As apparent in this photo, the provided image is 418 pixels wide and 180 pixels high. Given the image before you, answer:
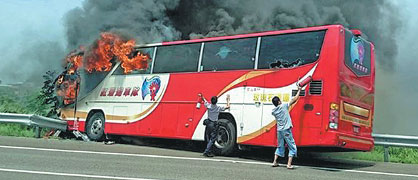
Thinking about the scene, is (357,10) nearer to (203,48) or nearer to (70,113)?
(203,48)

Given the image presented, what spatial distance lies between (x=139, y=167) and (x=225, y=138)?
321 cm

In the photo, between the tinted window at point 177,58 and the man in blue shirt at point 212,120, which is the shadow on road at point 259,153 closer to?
the man in blue shirt at point 212,120

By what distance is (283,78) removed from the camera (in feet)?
34.3

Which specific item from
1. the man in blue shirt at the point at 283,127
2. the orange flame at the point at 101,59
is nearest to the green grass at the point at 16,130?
the orange flame at the point at 101,59

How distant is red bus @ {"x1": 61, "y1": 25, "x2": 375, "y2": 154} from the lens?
984 cm

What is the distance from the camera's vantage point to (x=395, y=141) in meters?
12.0

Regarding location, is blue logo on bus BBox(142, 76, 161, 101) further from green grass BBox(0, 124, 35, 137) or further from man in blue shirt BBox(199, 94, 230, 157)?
green grass BBox(0, 124, 35, 137)

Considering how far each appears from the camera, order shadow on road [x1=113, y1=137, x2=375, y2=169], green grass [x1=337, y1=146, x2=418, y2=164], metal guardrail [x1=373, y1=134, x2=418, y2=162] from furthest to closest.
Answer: green grass [x1=337, y1=146, x2=418, y2=164], metal guardrail [x1=373, y1=134, x2=418, y2=162], shadow on road [x1=113, y1=137, x2=375, y2=169]

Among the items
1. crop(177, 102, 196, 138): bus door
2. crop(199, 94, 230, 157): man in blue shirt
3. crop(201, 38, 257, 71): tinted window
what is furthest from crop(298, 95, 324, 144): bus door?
crop(177, 102, 196, 138): bus door

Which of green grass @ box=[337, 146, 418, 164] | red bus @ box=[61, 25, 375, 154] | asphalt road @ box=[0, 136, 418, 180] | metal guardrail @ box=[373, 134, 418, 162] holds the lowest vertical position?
asphalt road @ box=[0, 136, 418, 180]

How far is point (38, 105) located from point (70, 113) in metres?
2.62

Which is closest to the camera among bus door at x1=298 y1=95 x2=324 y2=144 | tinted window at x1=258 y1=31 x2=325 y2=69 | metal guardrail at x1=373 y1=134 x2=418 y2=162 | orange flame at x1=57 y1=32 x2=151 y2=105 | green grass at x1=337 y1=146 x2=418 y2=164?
bus door at x1=298 y1=95 x2=324 y2=144

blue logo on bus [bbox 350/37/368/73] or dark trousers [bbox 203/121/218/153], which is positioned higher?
blue logo on bus [bbox 350/37/368/73]

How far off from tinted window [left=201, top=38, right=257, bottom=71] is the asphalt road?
2.32 m
